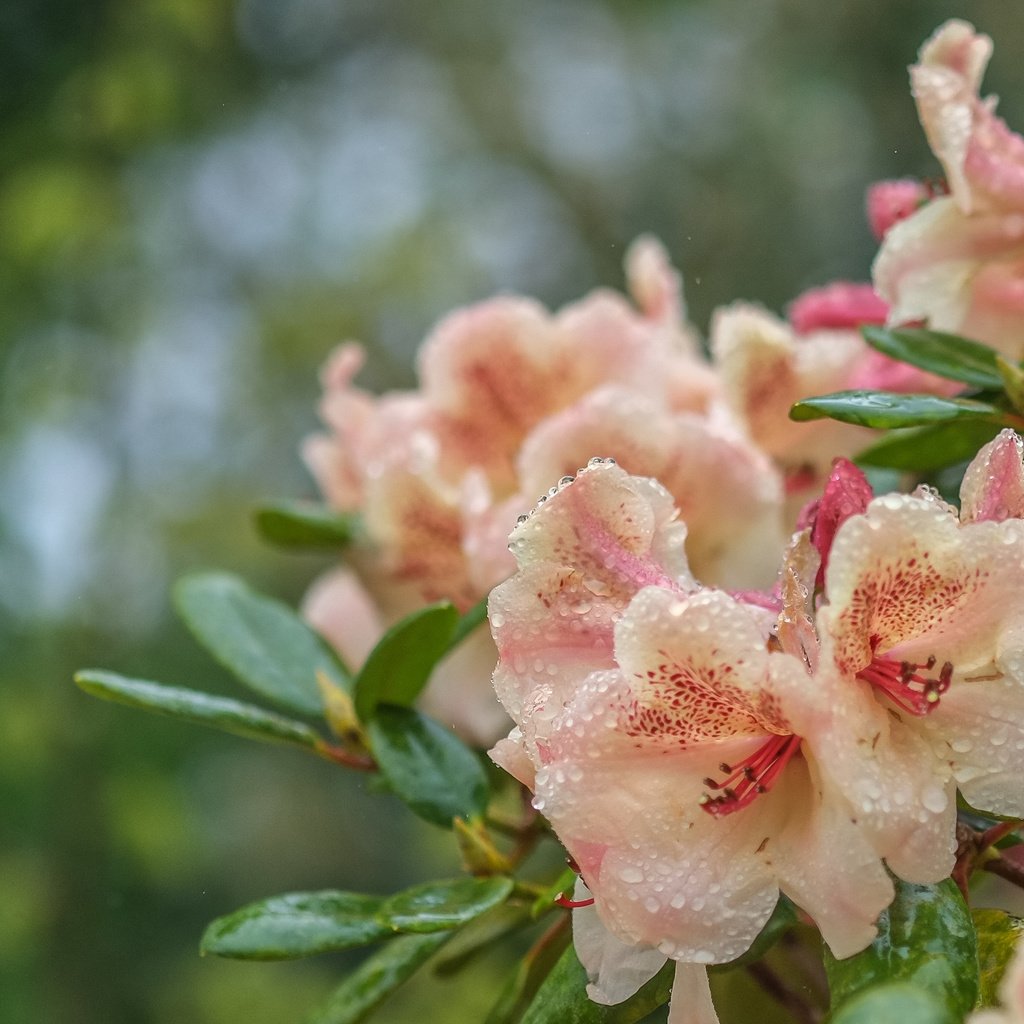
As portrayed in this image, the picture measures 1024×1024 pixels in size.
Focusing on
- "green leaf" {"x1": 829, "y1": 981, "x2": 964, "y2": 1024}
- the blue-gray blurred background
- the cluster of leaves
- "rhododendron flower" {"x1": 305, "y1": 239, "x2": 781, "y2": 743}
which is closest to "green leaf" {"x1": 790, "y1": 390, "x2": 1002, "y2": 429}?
the cluster of leaves

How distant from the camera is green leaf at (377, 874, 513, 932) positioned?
0.44 metres

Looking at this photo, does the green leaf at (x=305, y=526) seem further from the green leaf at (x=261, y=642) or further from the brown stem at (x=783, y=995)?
the brown stem at (x=783, y=995)

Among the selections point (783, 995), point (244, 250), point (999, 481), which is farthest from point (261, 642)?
point (244, 250)

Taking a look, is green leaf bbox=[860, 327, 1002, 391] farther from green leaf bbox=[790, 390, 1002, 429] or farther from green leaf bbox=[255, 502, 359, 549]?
green leaf bbox=[255, 502, 359, 549]

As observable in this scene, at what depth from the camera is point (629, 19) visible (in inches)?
155

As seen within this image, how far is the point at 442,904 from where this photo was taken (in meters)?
0.46

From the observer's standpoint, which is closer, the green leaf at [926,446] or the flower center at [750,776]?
the flower center at [750,776]

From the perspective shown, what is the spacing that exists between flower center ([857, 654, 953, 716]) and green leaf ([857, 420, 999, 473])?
Answer: 0.19 meters

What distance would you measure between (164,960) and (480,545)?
143 inches

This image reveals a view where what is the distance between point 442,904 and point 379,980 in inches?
1.8

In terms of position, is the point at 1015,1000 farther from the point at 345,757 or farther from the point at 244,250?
the point at 244,250

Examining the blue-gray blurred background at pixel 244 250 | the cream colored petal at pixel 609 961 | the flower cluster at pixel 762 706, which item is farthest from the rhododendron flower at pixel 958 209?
the blue-gray blurred background at pixel 244 250

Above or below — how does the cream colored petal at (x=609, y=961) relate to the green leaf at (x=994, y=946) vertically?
above

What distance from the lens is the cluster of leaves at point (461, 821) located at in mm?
360
